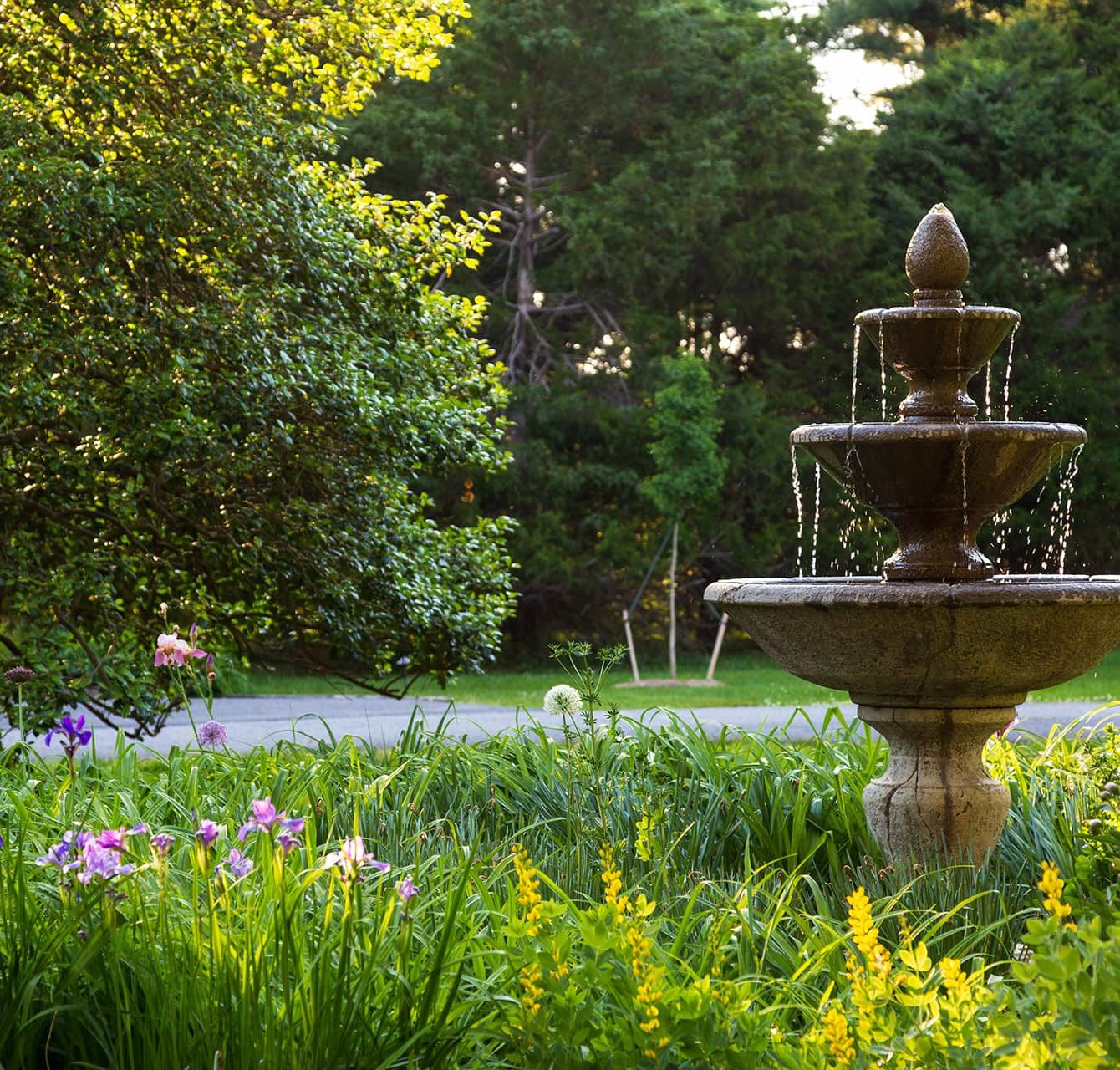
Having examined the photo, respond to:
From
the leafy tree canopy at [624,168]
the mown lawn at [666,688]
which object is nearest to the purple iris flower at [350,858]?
the mown lawn at [666,688]

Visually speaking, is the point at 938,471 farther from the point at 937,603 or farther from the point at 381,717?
the point at 381,717

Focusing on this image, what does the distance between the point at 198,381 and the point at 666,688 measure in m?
11.9

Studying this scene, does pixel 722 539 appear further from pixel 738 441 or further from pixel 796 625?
pixel 796 625

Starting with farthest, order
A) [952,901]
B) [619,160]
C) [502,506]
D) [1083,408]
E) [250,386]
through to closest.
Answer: [1083,408] → [619,160] → [502,506] → [250,386] → [952,901]

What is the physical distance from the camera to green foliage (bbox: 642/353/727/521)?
19.5 metres

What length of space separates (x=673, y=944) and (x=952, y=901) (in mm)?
1509

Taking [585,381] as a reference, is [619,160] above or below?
above

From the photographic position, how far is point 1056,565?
25.6m

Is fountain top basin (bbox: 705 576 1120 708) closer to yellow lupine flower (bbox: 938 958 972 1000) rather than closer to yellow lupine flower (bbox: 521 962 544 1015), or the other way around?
yellow lupine flower (bbox: 938 958 972 1000)

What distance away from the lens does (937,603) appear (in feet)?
14.5

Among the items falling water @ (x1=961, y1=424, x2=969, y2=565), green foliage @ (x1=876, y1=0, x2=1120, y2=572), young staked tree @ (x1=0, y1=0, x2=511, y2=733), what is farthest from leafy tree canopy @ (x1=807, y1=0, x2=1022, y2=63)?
falling water @ (x1=961, y1=424, x2=969, y2=565)

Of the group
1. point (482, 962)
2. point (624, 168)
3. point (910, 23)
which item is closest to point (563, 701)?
point (482, 962)

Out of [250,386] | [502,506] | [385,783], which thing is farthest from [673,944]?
[502,506]

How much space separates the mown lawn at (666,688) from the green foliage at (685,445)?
A: 8.60ft
